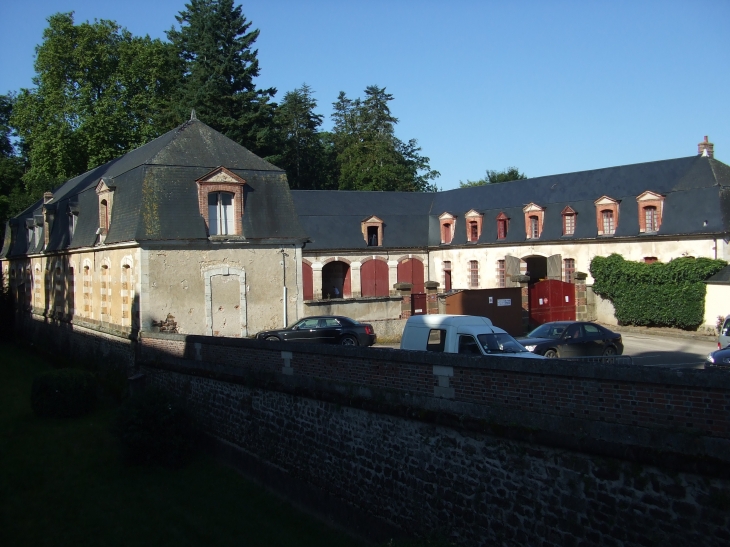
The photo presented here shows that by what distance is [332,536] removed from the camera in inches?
445

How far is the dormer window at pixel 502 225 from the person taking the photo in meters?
38.3

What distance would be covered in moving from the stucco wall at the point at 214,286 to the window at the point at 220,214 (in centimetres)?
65

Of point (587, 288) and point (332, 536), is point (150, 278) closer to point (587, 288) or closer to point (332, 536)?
point (332, 536)

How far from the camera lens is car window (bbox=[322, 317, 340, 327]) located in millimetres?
20777

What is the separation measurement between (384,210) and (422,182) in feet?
74.6

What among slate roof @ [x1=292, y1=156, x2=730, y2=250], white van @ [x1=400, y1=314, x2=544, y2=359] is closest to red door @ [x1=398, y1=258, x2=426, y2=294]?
slate roof @ [x1=292, y1=156, x2=730, y2=250]

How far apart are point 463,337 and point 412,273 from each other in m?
28.2

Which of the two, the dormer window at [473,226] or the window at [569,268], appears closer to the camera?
the window at [569,268]

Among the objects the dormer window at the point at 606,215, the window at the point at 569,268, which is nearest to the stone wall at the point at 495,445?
the dormer window at the point at 606,215

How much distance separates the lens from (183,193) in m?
20.0

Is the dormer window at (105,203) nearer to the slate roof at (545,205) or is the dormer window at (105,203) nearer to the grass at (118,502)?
the grass at (118,502)

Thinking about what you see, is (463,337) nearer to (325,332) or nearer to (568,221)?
(325,332)

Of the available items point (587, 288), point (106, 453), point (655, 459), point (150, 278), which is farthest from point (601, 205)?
point (655, 459)

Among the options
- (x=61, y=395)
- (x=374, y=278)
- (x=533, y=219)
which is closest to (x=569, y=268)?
(x=533, y=219)
